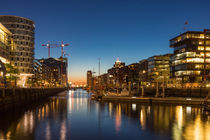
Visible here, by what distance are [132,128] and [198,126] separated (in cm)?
1203

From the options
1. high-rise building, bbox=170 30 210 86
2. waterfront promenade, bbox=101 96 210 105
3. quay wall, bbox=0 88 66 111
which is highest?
high-rise building, bbox=170 30 210 86

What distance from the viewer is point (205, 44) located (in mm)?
147875

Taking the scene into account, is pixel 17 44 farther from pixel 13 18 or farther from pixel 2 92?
pixel 2 92

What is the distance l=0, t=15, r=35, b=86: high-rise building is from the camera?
152875mm

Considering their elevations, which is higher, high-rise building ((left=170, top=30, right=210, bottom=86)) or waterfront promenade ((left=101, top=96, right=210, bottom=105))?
high-rise building ((left=170, top=30, right=210, bottom=86))

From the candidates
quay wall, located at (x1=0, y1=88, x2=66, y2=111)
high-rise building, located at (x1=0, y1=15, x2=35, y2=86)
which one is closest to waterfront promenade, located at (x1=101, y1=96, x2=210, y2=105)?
quay wall, located at (x1=0, y1=88, x2=66, y2=111)

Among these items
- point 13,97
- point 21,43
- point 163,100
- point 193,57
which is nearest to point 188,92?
point 163,100

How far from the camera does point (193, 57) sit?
491 ft

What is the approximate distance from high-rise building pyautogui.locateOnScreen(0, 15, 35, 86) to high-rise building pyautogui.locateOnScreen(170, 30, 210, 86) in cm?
10203

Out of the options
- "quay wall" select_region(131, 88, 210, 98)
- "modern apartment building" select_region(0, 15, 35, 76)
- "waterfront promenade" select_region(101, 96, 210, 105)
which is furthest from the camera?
"modern apartment building" select_region(0, 15, 35, 76)

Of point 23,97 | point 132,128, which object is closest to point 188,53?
point 23,97

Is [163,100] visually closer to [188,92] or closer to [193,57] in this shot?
[188,92]

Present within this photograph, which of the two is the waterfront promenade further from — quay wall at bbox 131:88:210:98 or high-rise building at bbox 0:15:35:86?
high-rise building at bbox 0:15:35:86

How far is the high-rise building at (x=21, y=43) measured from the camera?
152875mm
